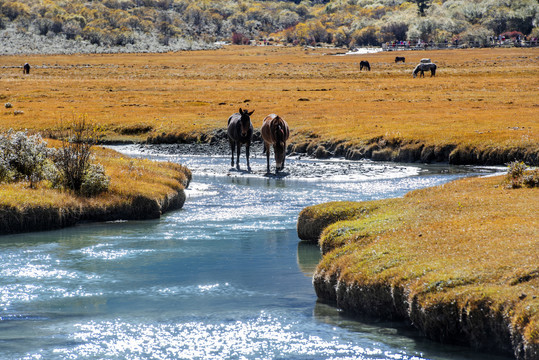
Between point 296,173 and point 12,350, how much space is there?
21.6m

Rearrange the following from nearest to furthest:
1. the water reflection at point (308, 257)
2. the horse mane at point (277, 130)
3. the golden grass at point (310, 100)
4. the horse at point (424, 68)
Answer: the water reflection at point (308, 257), the horse mane at point (277, 130), the golden grass at point (310, 100), the horse at point (424, 68)

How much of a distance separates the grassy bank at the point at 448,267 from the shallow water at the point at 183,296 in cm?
41

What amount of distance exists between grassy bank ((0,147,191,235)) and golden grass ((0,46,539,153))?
384 inches

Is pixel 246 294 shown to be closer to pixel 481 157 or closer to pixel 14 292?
pixel 14 292

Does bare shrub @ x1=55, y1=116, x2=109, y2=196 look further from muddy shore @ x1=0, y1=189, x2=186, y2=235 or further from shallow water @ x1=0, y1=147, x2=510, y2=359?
shallow water @ x1=0, y1=147, x2=510, y2=359

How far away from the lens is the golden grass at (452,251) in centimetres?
968

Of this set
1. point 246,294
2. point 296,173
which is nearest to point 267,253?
point 246,294

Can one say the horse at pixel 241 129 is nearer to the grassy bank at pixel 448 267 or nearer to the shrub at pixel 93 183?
the shrub at pixel 93 183

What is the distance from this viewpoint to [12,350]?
10.5 metres

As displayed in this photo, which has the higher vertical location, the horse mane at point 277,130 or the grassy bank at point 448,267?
the horse mane at point 277,130

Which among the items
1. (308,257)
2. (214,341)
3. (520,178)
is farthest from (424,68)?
(214,341)

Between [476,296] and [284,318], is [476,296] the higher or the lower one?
the higher one

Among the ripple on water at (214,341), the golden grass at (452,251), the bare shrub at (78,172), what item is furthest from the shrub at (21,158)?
the ripple on water at (214,341)

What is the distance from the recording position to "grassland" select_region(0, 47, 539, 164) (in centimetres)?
3631
